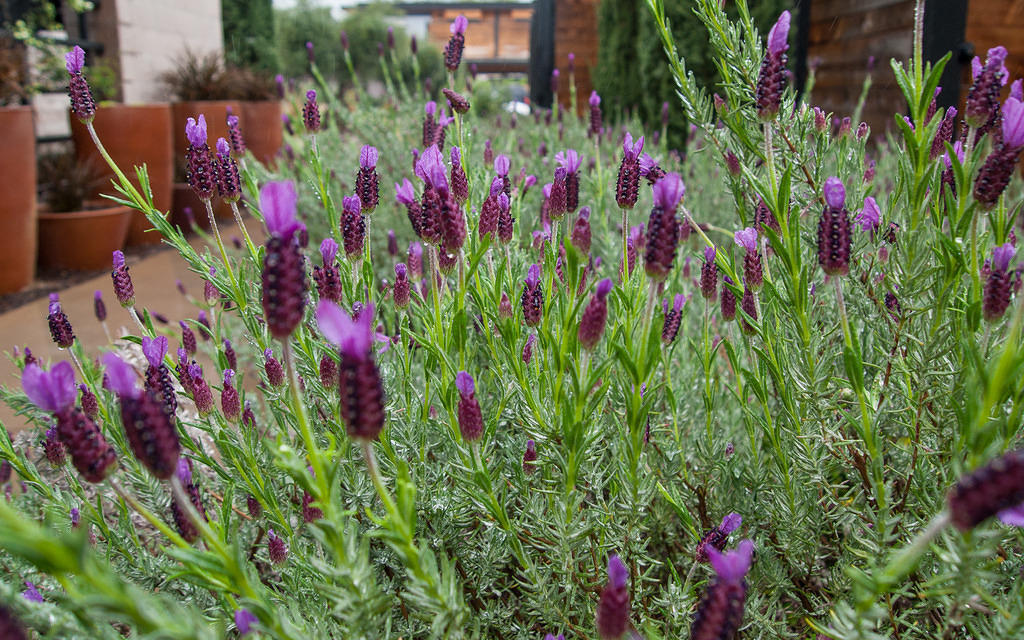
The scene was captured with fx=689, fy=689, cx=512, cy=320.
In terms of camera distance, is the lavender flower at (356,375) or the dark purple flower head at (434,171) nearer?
the lavender flower at (356,375)

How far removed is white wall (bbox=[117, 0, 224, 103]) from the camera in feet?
22.5

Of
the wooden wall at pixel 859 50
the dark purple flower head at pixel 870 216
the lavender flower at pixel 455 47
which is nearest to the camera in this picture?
the dark purple flower head at pixel 870 216

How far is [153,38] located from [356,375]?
830 centimetres

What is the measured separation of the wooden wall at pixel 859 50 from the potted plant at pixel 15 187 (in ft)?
15.4

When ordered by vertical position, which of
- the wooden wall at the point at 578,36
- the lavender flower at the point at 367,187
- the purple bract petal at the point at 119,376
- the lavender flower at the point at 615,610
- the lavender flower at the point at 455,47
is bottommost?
the lavender flower at the point at 615,610

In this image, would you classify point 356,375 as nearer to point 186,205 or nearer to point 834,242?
point 834,242

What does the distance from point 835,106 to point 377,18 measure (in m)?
28.3

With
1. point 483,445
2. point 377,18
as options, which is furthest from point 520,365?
point 377,18

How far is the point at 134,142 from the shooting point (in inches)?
215

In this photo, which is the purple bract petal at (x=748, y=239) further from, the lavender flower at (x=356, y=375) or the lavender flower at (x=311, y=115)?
the lavender flower at (x=311, y=115)

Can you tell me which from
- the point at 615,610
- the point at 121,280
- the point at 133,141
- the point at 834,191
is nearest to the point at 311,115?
the point at 121,280

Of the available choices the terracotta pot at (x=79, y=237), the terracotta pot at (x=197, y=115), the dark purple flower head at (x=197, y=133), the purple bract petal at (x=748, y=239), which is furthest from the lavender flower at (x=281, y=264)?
the terracotta pot at (x=197, y=115)

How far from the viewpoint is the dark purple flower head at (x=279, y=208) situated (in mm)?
660

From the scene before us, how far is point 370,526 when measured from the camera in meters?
1.23
